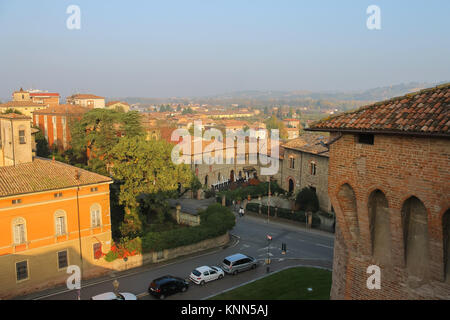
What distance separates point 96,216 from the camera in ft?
97.7

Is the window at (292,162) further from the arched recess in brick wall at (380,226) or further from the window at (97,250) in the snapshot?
the arched recess in brick wall at (380,226)

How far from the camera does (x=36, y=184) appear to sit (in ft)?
88.6

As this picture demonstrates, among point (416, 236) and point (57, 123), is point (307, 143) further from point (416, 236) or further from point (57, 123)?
point (57, 123)

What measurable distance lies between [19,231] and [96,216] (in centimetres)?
551

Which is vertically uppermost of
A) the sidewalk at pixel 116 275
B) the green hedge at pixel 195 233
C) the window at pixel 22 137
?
the window at pixel 22 137

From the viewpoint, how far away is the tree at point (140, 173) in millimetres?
35125

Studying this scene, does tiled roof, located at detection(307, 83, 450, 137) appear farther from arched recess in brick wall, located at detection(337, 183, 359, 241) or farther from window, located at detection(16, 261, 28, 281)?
window, located at detection(16, 261, 28, 281)

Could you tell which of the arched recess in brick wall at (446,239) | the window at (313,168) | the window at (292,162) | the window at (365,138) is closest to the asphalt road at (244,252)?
the window at (313,168)

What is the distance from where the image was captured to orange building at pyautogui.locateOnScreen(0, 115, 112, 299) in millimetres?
25531

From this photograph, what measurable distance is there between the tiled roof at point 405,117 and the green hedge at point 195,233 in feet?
68.2

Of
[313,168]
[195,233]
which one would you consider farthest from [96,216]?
[313,168]
